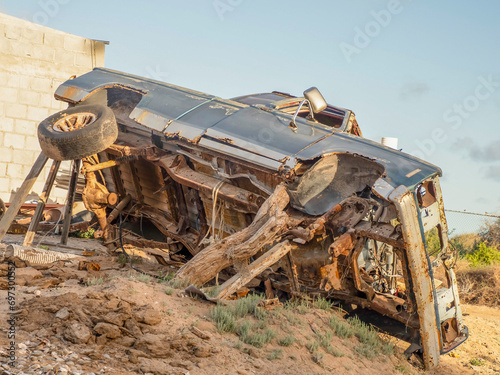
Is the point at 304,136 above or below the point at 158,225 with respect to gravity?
above

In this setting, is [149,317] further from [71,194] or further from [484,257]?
[484,257]

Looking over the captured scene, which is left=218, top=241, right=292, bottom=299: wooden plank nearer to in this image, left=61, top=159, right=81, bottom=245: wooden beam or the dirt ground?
the dirt ground

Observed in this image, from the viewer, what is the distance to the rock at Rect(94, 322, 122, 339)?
13.4 feet

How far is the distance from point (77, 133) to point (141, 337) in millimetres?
2925

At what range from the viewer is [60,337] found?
3994mm

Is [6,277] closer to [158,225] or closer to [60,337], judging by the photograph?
[60,337]

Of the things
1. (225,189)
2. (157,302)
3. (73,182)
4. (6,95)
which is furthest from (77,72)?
(157,302)

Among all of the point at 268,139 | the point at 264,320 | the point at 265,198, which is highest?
the point at 268,139

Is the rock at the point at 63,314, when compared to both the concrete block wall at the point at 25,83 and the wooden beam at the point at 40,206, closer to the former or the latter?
the wooden beam at the point at 40,206

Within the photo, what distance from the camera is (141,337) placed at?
13.8ft

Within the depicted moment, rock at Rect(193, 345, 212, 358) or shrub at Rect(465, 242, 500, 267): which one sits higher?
rock at Rect(193, 345, 212, 358)

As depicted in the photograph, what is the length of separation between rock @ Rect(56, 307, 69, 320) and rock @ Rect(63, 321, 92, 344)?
108 mm

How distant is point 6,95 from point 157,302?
10.3 meters

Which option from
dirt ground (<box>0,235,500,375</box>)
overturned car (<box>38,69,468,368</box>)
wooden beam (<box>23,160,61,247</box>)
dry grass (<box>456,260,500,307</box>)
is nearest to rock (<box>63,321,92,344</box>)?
dirt ground (<box>0,235,500,375</box>)
